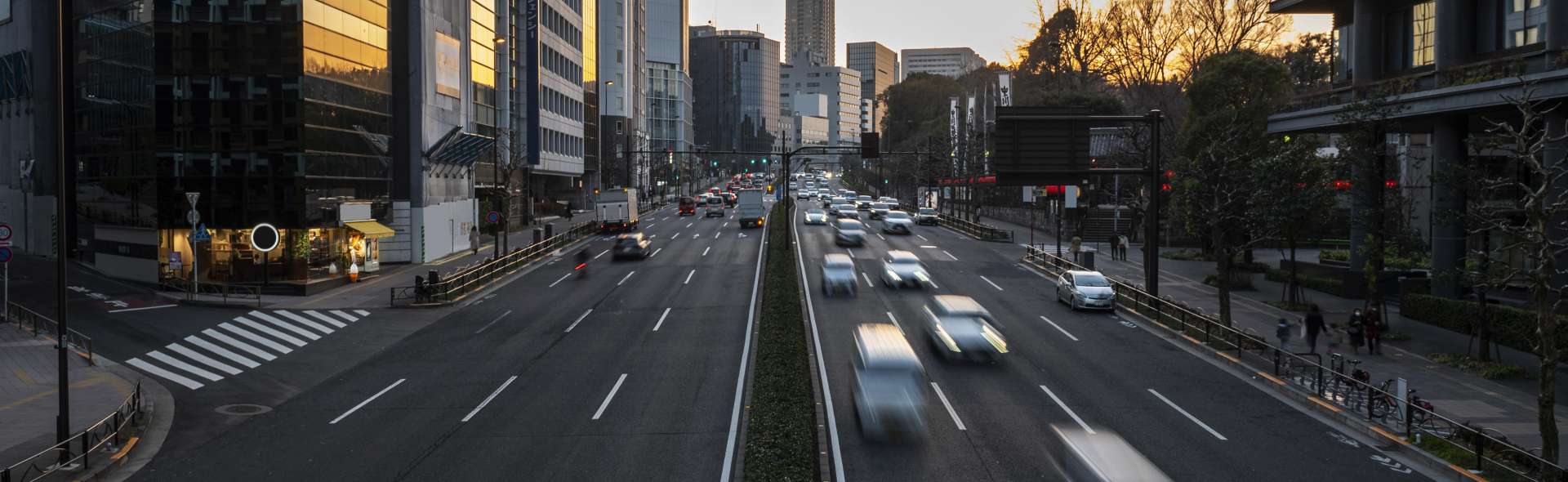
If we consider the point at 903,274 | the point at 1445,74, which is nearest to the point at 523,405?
the point at 903,274

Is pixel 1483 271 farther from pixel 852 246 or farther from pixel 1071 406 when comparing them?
pixel 852 246

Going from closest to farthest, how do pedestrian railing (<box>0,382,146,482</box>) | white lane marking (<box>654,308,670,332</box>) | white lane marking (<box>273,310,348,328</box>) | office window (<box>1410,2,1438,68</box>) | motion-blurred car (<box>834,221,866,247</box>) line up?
pedestrian railing (<box>0,382,146,482</box>) → white lane marking (<box>654,308,670,332</box>) → white lane marking (<box>273,310,348,328</box>) → office window (<box>1410,2,1438,68</box>) → motion-blurred car (<box>834,221,866,247</box>)

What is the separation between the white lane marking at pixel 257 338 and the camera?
29555mm

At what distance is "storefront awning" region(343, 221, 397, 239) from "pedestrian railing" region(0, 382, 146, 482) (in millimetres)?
27356

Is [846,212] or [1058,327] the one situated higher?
[846,212]

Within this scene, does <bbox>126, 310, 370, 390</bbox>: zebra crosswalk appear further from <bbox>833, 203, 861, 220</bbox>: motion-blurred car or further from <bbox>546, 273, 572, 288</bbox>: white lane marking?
<bbox>833, 203, 861, 220</bbox>: motion-blurred car

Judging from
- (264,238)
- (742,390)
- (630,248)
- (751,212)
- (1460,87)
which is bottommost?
(742,390)

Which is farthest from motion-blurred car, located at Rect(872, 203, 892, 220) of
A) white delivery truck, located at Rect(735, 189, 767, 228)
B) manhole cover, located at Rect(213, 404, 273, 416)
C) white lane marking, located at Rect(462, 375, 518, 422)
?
manhole cover, located at Rect(213, 404, 273, 416)

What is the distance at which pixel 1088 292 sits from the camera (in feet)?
118

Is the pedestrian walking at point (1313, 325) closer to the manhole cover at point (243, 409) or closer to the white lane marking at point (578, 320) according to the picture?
the white lane marking at point (578, 320)

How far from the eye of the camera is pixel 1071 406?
70.0 ft

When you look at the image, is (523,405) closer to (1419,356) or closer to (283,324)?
(283,324)

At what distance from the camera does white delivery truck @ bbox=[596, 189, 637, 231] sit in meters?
69.1

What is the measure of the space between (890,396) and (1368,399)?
9.95 m
